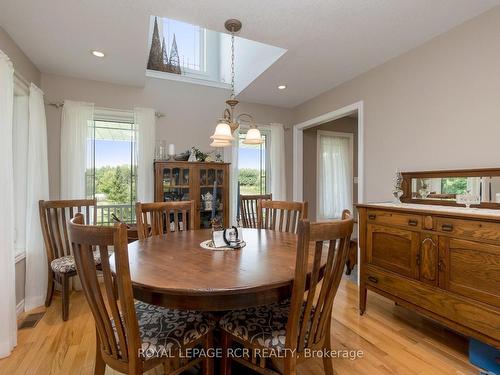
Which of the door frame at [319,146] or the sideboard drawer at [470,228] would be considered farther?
the door frame at [319,146]

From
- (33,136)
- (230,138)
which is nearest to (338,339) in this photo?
(230,138)

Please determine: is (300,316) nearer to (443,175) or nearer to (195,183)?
(443,175)

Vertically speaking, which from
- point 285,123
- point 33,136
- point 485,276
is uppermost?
point 285,123

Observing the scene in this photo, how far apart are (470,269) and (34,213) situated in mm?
3623

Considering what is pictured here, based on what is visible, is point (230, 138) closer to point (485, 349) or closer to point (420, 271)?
point (420, 271)

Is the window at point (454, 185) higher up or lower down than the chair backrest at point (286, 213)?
higher up

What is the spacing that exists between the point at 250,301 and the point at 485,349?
172 centimetres

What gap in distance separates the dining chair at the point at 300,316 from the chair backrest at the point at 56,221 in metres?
2.13

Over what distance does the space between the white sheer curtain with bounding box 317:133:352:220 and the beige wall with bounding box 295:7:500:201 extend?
1.66 meters

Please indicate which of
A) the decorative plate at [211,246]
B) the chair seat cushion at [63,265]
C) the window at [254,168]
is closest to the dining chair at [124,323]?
the decorative plate at [211,246]

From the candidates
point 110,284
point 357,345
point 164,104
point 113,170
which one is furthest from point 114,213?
point 357,345

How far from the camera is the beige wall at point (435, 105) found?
198cm

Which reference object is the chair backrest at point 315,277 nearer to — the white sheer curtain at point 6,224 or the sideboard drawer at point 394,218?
the sideboard drawer at point 394,218

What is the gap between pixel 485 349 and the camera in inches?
67.8
